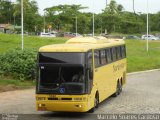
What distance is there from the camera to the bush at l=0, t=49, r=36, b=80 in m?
29.7

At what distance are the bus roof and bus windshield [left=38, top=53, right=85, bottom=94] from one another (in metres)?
0.33

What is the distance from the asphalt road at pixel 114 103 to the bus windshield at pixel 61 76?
1110 mm

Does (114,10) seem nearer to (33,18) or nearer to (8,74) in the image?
(33,18)

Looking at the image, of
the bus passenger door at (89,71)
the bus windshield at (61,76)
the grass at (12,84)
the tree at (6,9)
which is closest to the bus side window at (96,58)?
the bus passenger door at (89,71)

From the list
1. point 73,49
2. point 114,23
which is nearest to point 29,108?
point 73,49

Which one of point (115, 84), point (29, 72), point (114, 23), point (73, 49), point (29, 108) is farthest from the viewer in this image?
point (114, 23)

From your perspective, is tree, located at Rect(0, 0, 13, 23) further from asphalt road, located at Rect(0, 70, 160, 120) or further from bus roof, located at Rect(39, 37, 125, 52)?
bus roof, located at Rect(39, 37, 125, 52)

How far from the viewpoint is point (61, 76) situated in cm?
1820

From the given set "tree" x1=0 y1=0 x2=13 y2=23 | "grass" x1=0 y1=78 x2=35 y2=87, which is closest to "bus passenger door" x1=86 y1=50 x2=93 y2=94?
"grass" x1=0 y1=78 x2=35 y2=87

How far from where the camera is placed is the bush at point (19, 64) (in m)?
29.7

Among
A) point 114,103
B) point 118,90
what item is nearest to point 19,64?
point 118,90

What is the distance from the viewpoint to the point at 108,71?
23.0m

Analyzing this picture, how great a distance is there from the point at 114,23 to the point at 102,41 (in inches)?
3513

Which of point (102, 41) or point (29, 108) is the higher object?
point (102, 41)
